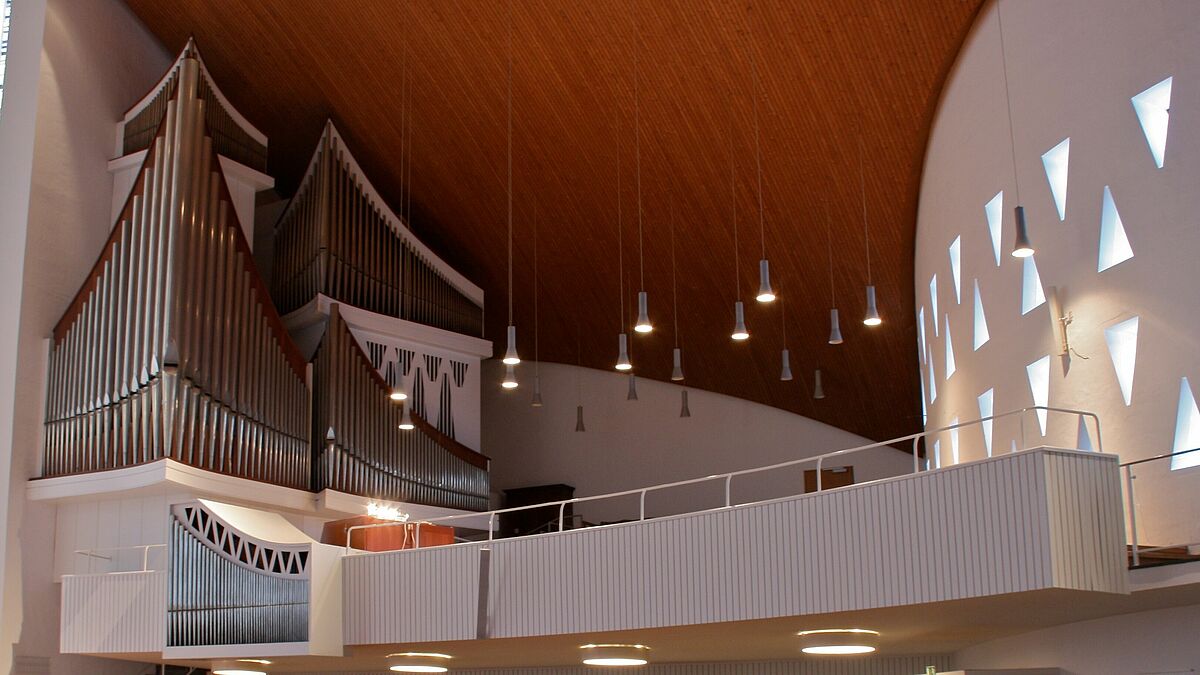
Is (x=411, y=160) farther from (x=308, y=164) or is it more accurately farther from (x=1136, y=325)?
(x=1136, y=325)

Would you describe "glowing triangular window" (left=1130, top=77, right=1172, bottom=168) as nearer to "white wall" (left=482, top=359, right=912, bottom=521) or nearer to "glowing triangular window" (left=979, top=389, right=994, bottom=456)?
"glowing triangular window" (left=979, top=389, right=994, bottom=456)

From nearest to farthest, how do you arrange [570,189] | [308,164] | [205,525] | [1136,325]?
[1136,325], [205,525], [570,189], [308,164]

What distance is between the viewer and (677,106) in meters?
16.1

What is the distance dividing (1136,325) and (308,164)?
1339 cm

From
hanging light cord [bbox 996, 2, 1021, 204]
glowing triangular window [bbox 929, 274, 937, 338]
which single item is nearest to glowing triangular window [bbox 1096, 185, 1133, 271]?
hanging light cord [bbox 996, 2, 1021, 204]

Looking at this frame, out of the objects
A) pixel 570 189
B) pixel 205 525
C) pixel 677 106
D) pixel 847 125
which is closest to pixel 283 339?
pixel 205 525

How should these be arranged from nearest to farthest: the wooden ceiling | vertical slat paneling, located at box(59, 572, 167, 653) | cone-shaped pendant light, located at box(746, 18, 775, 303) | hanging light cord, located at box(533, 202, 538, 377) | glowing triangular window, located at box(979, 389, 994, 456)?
1. cone-shaped pendant light, located at box(746, 18, 775, 303)
2. glowing triangular window, located at box(979, 389, 994, 456)
3. vertical slat paneling, located at box(59, 572, 167, 653)
4. the wooden ceiling
5. hanging light cord, located at box(533, 202, 538, 377)

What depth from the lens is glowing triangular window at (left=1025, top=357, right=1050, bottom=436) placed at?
38.7ft

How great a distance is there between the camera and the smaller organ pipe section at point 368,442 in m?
17.0

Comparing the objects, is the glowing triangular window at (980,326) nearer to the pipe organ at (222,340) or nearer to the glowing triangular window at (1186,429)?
the glowing triangular window at (1186,429)

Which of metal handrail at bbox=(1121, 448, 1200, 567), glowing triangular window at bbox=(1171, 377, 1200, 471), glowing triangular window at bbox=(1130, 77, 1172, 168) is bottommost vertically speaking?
metal handrail at bbox=(1121, 448, 1200, 567)

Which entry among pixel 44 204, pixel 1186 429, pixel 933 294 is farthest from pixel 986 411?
pixel 44 204

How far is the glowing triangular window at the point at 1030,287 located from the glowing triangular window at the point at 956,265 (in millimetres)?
2211

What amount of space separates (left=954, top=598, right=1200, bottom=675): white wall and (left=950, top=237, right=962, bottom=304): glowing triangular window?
4.19 m
